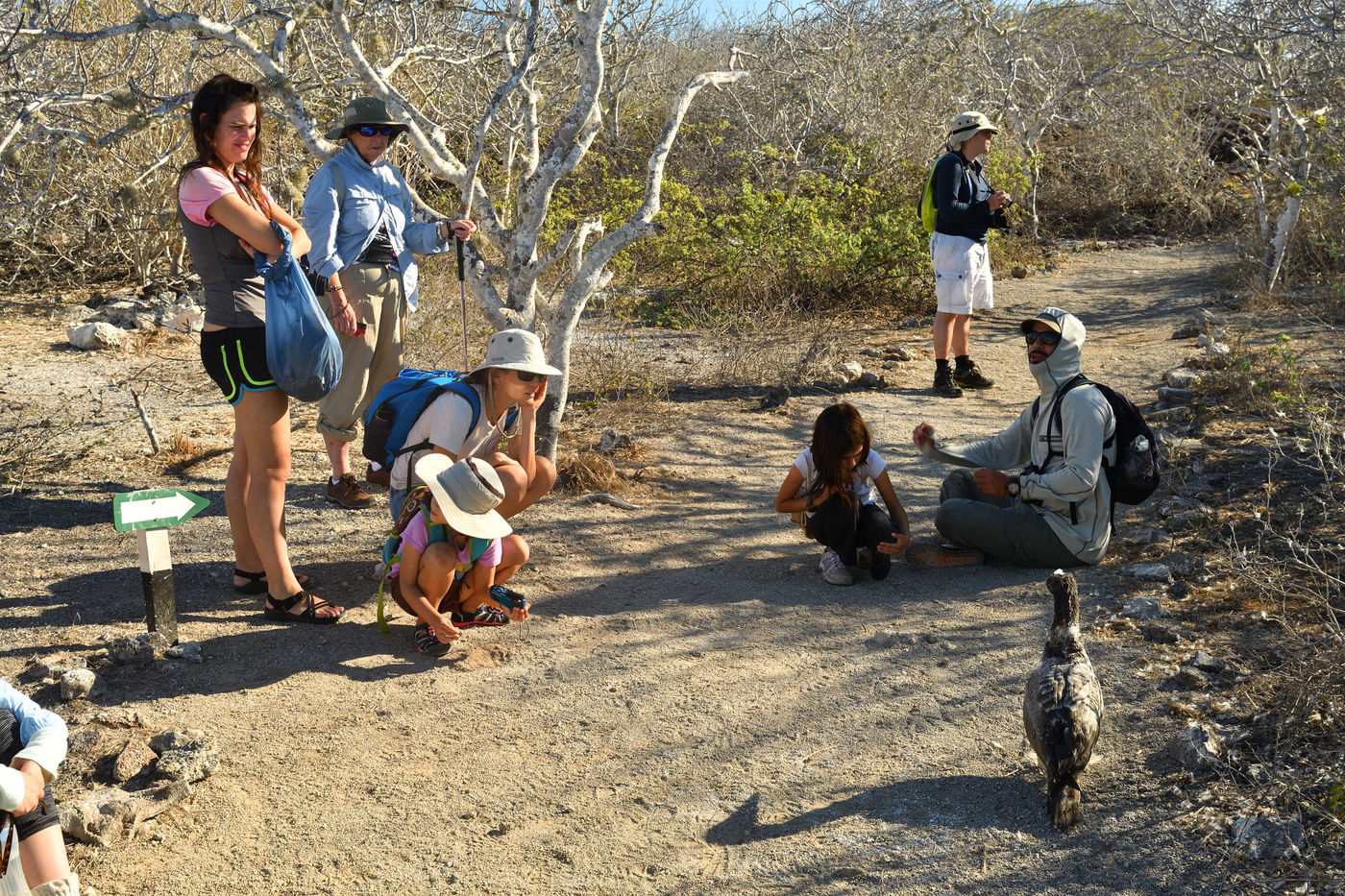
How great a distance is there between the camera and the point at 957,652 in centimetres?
396

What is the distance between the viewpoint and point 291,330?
3.75 m

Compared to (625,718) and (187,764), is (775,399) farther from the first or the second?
(187,764)

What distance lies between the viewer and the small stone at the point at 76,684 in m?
3.57

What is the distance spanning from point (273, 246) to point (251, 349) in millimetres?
371

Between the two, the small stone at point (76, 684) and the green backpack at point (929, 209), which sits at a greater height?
the green backpack at point (929, 209)

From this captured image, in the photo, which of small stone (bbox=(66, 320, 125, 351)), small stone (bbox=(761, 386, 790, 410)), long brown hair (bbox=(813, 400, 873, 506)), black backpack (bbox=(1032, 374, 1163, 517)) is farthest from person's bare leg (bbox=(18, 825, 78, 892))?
small stone (bbox=(66, 320, 125, 351))

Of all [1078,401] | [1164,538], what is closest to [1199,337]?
[1164,538]

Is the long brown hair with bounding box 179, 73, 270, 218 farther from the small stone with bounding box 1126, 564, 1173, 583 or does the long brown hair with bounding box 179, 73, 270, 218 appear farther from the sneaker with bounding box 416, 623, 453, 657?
the small stone with bounding box 1126, 564, 1173, 583

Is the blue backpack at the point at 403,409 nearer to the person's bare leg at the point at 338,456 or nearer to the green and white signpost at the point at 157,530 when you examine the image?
the green and white signpost at the point at 157,530

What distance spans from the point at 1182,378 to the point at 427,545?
5.20 m

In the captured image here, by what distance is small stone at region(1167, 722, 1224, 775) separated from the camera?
314cm

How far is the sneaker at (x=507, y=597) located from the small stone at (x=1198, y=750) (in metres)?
2.28

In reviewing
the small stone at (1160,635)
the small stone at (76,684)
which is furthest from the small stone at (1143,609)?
the small stone at (76,684)

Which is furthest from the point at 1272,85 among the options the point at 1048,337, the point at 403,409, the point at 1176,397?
the point at 403,409
